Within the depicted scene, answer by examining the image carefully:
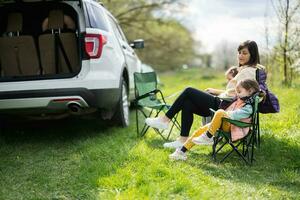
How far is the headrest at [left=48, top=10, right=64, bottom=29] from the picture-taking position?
611 centimetres

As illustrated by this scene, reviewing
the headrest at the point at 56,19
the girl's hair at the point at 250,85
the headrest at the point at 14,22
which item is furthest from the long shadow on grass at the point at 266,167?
the headrest at the point at 14,22

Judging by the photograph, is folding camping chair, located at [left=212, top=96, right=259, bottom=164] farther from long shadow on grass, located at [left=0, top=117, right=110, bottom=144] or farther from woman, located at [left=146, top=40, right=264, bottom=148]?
long shadow on grass, located at [left=0, top=117, right=110, bottom=144]

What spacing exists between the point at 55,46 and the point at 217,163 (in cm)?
268

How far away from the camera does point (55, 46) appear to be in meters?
6.20

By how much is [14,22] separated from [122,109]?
1812 mm

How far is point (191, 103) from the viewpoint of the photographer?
217 inches

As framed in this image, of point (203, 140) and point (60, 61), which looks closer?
point (203, 140)

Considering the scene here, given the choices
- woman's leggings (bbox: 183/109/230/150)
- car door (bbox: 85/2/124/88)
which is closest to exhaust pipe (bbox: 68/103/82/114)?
car door (bbox: 85/2/124/88)

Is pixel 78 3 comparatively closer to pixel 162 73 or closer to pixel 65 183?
pixel 65 183

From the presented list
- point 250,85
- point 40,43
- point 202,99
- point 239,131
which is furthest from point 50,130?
point 250,85

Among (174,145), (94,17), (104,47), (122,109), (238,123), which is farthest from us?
(122,109)

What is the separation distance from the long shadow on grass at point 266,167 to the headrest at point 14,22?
2.81 meters

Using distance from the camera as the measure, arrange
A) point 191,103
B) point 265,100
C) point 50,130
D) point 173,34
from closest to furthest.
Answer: point 265,100 → point 191,103 → point 50,130 → point 173,34

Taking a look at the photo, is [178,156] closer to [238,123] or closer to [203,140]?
[203,140]
